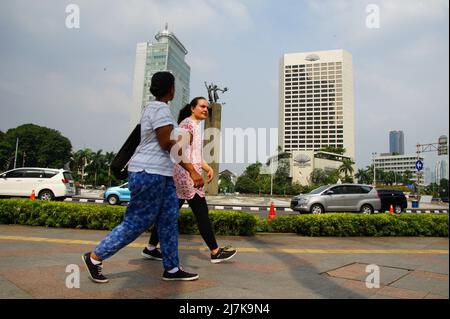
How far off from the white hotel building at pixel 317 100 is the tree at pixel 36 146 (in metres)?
83.9

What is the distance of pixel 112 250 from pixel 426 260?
3.98m

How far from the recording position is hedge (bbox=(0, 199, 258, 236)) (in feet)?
21.5

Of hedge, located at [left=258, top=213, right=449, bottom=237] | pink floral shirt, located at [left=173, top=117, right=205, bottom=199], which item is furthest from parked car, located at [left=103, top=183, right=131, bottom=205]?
pink floral shirt, located at [left=173, top=117, right=205, bottom=199]

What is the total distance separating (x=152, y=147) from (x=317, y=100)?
133779 millimetres

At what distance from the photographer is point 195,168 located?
12.1 feet

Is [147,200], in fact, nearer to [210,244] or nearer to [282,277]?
[210,244]

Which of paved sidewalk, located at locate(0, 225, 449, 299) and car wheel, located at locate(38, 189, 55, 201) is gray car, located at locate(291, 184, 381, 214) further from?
car wheel, located at locate(38, 189, 55, 201)

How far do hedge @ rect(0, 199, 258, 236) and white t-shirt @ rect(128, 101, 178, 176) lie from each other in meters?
3.66

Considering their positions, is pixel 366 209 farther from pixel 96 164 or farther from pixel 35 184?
pixel 96 164

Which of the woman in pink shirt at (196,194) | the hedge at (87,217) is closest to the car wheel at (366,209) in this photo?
the hedge at (87,217)

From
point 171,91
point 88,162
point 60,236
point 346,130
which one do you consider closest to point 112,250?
point 171,91

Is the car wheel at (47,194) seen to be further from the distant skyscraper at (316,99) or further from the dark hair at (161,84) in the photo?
the distant skyscraper at (316,99)

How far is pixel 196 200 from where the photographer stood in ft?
12.4

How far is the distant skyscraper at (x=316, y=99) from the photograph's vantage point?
126 meters
